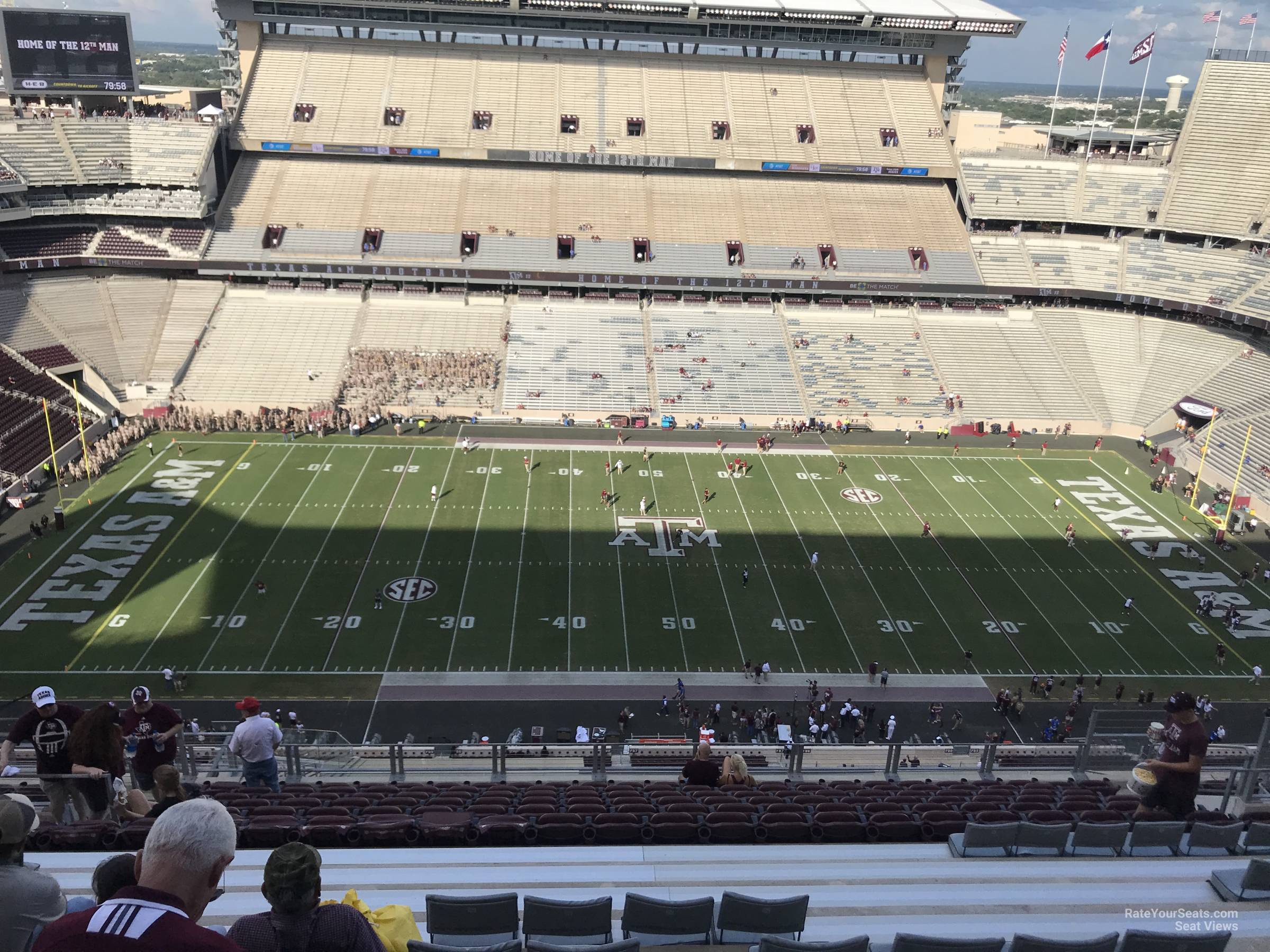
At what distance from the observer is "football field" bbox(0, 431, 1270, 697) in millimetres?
29094

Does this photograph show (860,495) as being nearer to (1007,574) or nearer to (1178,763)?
(1007,574)

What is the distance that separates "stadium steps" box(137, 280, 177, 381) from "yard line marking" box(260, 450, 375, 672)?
45.7 feet

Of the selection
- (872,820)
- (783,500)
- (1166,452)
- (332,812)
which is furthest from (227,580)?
(1166,452)

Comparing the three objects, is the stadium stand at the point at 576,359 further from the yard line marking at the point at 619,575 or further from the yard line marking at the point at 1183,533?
the yard line marking at the point at 1183,533

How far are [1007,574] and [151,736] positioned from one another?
30.4 m

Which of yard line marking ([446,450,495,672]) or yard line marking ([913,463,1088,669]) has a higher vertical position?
yard line marking ([913,463,1088,669])

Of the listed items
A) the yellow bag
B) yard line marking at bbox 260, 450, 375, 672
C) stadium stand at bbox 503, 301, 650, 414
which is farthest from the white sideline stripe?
the yellow bag

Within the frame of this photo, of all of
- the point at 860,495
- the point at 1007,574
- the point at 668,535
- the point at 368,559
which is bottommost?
the point at 368,559

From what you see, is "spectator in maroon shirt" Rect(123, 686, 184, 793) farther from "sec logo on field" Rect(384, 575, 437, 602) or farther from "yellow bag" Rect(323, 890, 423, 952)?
"sec logo on field" Rect(384, 575, 437, 602)

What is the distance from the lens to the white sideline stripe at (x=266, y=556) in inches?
1127

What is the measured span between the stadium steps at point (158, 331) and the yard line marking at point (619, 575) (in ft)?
78.0

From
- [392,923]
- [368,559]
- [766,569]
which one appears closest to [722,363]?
[766,569]

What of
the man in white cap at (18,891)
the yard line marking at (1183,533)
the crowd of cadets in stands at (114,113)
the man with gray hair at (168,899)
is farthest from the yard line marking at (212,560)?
the yard line marking at (1183,533)

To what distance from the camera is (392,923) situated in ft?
20.8
